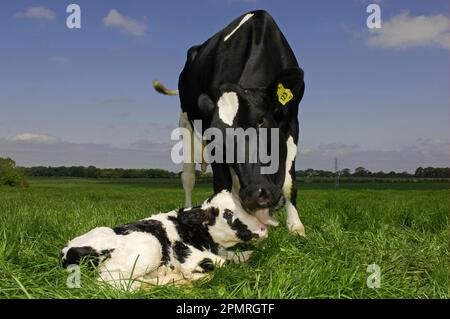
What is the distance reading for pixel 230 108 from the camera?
6.25 m

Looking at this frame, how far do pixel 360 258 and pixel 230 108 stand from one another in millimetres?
2214

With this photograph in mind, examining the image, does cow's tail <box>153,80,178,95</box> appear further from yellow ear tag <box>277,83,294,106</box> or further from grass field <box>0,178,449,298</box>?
yellow ear tag <box>277,83,294,106</box>

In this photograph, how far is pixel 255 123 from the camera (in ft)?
20.1

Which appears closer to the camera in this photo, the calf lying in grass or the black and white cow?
the calf lying in grass

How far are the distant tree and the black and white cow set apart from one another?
34204 millimetres

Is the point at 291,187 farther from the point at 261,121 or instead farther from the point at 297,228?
the point at 261,121

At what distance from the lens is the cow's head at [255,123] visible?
564cm

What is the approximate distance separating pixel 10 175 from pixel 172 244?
3892 cm

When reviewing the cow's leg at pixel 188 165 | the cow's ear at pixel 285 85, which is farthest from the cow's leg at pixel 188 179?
the cow's ear at pixel 285 85

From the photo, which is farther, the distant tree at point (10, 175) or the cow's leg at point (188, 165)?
the distant tree at point (10, 175)

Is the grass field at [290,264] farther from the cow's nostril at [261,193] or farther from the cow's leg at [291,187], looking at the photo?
the cow's nostril at [261,193]

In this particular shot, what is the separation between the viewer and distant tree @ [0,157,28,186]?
40.5 m

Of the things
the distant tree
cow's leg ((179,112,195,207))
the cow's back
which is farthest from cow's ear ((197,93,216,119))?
the distant tree

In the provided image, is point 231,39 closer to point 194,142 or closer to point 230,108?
point 230,108
